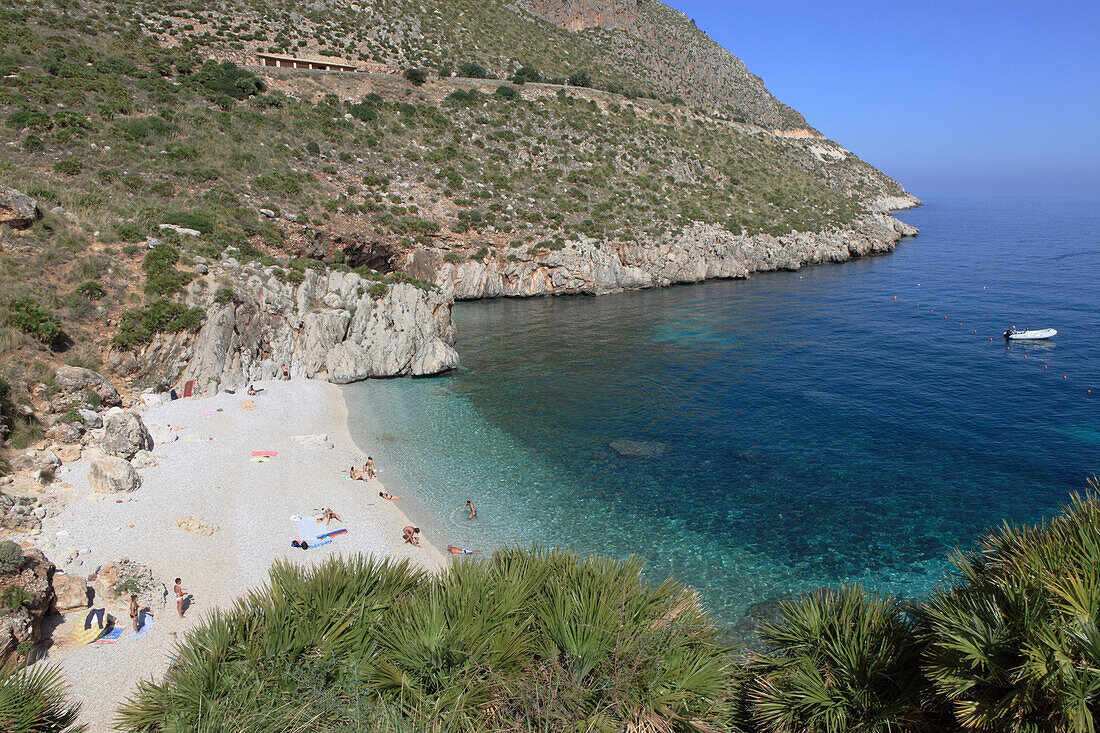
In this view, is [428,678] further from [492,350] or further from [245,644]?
[492,350]

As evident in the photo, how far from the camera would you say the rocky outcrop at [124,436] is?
2206 cm

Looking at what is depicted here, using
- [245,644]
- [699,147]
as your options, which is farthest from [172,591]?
[699,147]

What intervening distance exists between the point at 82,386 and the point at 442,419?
15578mm

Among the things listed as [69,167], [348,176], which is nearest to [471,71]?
[348,176]

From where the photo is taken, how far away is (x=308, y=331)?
113ft

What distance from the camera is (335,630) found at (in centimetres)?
861

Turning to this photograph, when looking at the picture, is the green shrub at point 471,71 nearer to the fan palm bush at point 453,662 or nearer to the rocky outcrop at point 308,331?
the rocky outcrop at point 308,331

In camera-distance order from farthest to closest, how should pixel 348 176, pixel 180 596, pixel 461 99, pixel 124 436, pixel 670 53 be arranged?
1. pixel 670 53
2. pixel 461 99
3. pixel 348 176
4. pixel 124 436
5. pixel 180 596

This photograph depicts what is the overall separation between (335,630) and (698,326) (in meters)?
42.7

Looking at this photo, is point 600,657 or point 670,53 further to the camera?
point 670,53

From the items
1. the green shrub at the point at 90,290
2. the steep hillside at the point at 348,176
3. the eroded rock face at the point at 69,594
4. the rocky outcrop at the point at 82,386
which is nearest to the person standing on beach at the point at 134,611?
the eroded rock face at the point at 69,594

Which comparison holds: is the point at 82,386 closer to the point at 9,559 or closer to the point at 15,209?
the point at 15,209

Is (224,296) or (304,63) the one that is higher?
(304,63)

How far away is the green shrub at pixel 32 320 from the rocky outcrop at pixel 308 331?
14.8 feet
